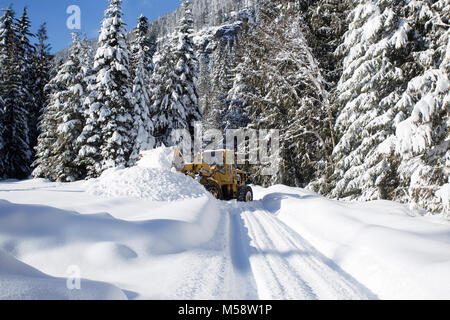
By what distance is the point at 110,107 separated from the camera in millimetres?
18203

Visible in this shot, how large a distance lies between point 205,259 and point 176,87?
19292 millimetres

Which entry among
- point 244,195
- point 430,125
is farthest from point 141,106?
point 430,125

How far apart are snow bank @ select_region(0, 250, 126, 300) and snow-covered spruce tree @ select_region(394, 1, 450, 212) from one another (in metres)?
7.68

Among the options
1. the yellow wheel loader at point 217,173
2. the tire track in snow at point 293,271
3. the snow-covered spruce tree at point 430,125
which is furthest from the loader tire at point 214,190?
the snow-covered spruce tree at point 430,125

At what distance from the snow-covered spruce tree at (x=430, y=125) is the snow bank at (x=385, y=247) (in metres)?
0.85

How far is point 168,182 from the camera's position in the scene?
9.83 m

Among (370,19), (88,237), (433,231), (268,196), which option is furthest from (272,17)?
(88,237)

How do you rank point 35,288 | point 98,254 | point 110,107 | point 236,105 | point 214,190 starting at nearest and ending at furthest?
point 35,288 → point 98,254 → point 214,190 → point 110,107 → point 236,105

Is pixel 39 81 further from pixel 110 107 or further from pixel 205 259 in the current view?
pixel 205 259

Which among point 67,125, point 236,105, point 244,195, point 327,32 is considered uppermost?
point 327,32

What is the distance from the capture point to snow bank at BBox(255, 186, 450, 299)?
10.6ft

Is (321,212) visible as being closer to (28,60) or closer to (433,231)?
(433,231)
